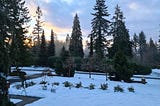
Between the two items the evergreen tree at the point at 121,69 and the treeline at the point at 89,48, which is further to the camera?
the evergreen tree at the point at 121,69

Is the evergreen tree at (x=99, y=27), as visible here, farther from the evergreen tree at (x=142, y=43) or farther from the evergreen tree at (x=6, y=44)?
the evergreen tree at (x=6, y=44)

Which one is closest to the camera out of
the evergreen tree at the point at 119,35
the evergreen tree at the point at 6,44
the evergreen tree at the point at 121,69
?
the evergreen tree at the point at 6,44

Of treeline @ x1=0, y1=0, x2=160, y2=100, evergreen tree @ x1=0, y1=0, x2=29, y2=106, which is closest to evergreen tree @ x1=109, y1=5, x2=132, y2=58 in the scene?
treeline @ x1=0, y1=0, x2=160, y2=100

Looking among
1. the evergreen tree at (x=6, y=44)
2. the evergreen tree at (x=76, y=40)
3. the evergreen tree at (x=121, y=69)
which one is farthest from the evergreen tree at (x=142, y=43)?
the evergreen tree at (x=6, y=44)

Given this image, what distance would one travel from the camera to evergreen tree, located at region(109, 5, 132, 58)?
63156mm

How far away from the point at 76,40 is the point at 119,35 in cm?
1236

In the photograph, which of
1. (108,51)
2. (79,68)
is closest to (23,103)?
(79,68)

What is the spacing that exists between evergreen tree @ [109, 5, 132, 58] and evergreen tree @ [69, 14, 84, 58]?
9.68 meters

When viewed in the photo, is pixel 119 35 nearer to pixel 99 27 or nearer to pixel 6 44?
pixel 99 27

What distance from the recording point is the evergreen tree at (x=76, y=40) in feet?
237

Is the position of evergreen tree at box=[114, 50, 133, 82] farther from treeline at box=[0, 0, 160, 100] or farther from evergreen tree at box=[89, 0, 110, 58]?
evergreen tree at box=[89, 0, 110, 58]

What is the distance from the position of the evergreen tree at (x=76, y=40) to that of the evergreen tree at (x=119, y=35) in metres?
9.68

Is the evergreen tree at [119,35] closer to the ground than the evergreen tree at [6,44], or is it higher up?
higher up

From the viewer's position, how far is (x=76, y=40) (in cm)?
7381
